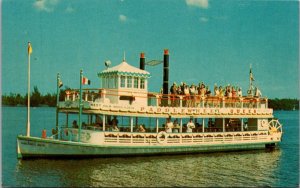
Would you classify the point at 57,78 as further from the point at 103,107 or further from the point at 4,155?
the point at 4,155

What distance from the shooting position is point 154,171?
21719 mm

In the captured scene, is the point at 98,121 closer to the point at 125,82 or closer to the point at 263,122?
the point at 125,82

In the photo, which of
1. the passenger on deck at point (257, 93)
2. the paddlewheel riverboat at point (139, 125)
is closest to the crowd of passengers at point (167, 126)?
the paddlewheel riverboat at point (139, 125)

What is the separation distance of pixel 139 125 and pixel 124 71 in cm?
416

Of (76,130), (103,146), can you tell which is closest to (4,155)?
(76,130)

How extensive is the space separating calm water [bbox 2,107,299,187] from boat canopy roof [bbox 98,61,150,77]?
5493 mm

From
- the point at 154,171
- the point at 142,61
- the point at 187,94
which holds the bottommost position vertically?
the point at 154,171

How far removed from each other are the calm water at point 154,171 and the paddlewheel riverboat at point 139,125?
716 millimetres

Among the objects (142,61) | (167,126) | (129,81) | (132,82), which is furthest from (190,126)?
(142,61)

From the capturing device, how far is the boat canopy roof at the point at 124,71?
83.5 ft

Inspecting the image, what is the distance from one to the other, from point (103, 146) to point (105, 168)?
231 cm

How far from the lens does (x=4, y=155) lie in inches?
1045

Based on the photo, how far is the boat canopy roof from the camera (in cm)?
2544

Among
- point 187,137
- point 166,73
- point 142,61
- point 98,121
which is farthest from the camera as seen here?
point 142,61
